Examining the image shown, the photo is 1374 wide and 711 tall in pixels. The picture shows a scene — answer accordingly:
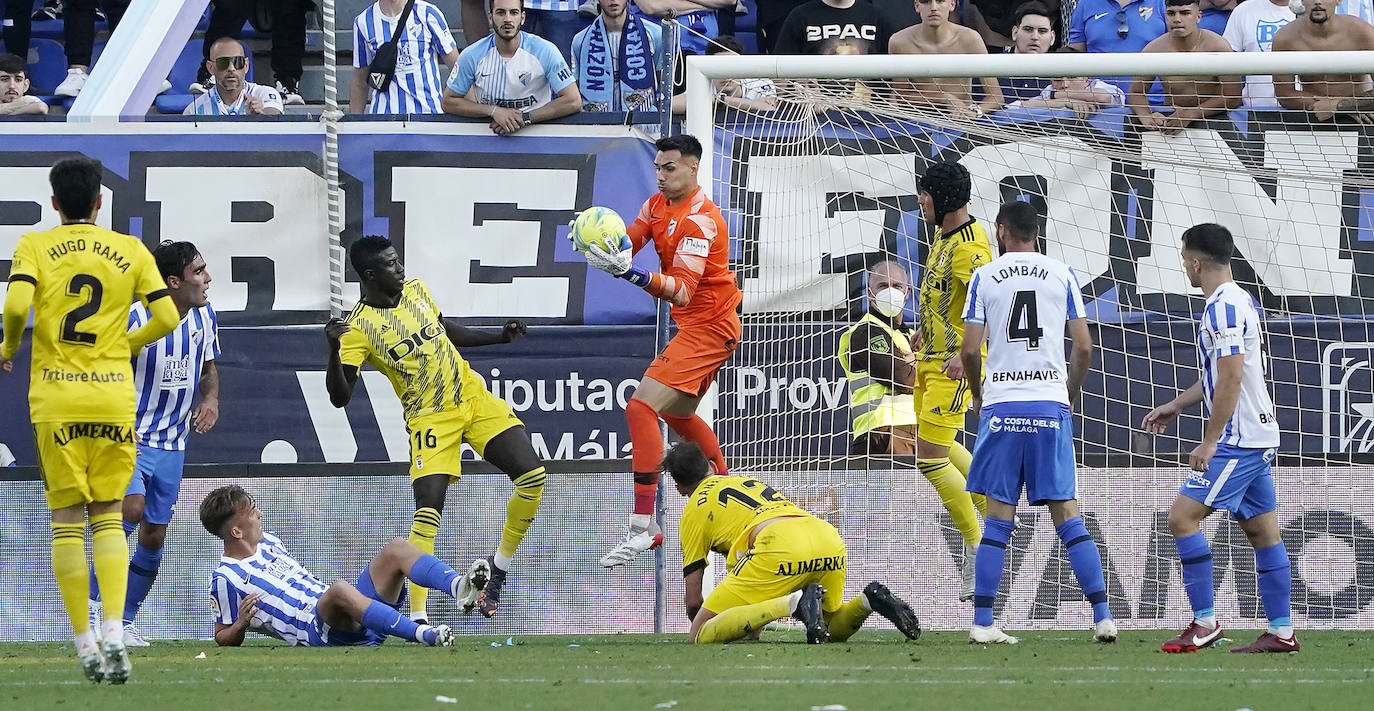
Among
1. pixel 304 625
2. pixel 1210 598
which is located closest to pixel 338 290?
pixel 304 625

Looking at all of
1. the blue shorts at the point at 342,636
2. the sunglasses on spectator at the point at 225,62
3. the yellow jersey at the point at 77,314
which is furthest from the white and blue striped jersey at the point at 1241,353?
the sunglasses on spectator at the point at 225,62

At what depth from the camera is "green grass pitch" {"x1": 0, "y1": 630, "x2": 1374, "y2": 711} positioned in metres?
5.39

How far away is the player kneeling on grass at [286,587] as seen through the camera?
26.2 ft

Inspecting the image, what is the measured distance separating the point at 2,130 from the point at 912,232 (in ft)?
17.9

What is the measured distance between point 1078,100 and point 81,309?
19.8 feet

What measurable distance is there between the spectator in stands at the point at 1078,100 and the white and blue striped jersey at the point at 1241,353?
9.74 ft

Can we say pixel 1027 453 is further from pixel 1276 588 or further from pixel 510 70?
pixel 510 70

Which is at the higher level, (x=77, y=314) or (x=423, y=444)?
(x=77, y=314)

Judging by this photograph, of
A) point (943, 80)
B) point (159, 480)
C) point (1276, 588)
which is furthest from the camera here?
point (943, 80)

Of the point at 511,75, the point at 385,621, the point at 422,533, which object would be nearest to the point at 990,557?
the point at 385,621

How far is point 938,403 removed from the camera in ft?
28.5

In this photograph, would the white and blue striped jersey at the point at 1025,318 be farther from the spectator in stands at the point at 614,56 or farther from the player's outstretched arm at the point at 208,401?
the player's outstretched arm at the point at 208,401

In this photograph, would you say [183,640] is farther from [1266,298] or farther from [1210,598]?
[1266,298]

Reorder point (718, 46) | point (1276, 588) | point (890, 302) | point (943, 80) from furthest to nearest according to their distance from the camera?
1. point (718, 46)
2. point (943, 80)
3. point (890, 302)
4. point (1276, 588)
